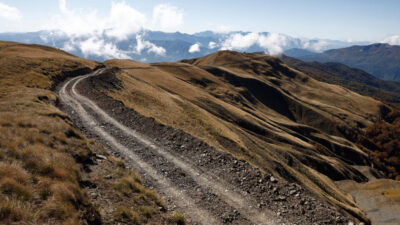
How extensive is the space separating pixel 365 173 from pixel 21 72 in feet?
434

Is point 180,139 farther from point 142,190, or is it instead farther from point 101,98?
point 101,98

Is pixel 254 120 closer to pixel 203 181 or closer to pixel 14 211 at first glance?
pixel 203 181

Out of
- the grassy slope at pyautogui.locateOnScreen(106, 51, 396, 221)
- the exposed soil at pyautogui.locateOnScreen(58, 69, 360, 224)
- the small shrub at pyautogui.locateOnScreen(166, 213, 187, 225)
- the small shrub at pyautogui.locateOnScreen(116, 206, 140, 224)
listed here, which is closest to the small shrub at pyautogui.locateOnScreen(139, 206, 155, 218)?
the small shrub at pyautogui.locateOnScreen(116, 206, 140, 224)

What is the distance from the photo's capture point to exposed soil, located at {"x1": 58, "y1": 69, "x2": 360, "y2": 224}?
1642cm

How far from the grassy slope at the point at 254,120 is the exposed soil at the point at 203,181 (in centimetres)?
704

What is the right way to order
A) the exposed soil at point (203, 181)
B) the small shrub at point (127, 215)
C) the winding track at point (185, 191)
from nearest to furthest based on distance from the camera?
the small shrub at point (127, 215), the winding track at point (185, 191), the exposed soil at point (203, 181)

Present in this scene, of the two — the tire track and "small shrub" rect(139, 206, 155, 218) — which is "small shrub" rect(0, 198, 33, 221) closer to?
"small shrub" rect(139, 206, 155, 218)

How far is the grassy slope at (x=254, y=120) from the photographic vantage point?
139ft

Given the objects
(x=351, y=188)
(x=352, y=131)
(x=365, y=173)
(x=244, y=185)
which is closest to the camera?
(x=244, y=185)

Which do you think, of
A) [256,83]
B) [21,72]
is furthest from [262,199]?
[256,83]

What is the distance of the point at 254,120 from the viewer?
301 ft

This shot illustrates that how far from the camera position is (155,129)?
29219 millimetres

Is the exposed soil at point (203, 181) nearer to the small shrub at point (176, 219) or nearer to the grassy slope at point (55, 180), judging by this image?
the small shrub at point (176, 219)

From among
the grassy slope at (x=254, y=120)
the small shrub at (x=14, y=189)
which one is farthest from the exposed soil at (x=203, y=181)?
the small shrub at (x=14, y=189)
